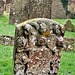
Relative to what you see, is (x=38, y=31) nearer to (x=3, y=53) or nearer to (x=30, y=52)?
(x=30, y=52)

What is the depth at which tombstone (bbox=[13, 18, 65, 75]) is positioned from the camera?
361 cm

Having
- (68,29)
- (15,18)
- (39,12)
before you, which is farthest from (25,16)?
(68,29)

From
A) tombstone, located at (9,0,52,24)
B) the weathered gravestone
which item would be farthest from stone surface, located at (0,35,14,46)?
the weathered gravestone

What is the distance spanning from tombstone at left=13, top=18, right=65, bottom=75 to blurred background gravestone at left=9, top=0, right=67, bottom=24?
19.5 ft

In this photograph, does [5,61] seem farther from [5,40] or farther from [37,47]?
[5,40]

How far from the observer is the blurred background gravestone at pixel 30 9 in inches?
381

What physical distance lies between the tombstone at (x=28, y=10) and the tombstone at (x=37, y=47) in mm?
5955

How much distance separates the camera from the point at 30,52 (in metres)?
3.71

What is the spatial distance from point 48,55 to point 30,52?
1.34 ft

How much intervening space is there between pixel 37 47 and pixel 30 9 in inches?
242

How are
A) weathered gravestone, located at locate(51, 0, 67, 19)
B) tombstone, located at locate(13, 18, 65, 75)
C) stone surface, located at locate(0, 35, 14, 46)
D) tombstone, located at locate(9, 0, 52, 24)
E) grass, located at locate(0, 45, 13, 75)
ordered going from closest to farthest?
tombstone, located at locate(13, 18, 65, 75)
grass, located at locate(0, 45, 13, 75)
stone surface, located at locate(0, 35, 14, 46)
tombstone, located at locate(9, 0, 52, 24)
weathered gravestone, located at locate(51, 0, 67, 19)

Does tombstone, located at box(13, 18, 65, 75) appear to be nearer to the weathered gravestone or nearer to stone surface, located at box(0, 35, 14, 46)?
stone surface, located at box(0, 35, 14, 46)

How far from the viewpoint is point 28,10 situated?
32.2 ft

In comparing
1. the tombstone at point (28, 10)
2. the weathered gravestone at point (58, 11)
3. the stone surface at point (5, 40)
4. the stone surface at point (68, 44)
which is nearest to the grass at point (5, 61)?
the stone surface at point (5, 40)
